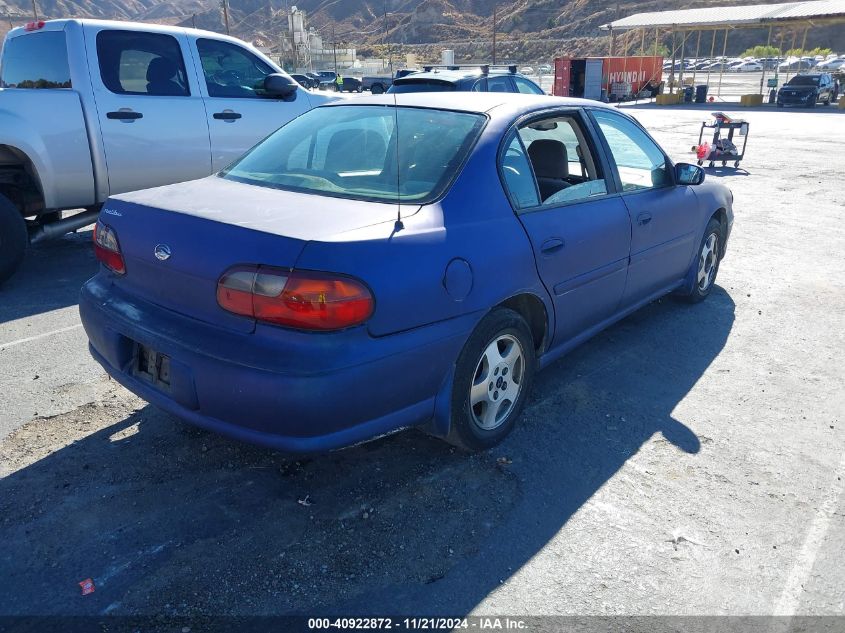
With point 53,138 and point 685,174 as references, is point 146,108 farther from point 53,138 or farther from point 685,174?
point 685,174

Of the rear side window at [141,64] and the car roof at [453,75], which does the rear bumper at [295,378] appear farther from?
the car roof at [453,75]

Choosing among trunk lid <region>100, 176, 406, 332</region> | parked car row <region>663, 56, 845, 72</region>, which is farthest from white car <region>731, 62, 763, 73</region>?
trunk lid <region>100, 176, 406, 332</region>

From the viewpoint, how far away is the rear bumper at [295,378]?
8.26 feet

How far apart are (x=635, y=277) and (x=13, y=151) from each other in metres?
5.05

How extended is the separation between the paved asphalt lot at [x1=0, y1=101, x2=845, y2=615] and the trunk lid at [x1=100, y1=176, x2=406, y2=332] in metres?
0.87


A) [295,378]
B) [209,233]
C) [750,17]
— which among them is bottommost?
[295,378]

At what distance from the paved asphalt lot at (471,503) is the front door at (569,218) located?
58 cm

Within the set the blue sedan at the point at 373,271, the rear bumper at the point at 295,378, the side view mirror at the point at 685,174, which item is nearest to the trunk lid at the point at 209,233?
the blue sedan at the point at 373,271

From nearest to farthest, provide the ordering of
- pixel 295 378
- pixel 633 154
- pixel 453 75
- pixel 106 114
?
pixel 295 378, pixel 633 154, pixel 106 114, pixel 453 75

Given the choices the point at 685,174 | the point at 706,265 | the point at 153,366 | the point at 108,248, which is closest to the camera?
the point at 153,366

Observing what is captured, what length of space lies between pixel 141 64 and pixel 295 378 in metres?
5.11

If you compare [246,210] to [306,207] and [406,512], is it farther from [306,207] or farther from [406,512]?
[406,512]

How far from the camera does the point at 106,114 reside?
19.9 feet

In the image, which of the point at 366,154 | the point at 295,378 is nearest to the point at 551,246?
the point at 366,154
